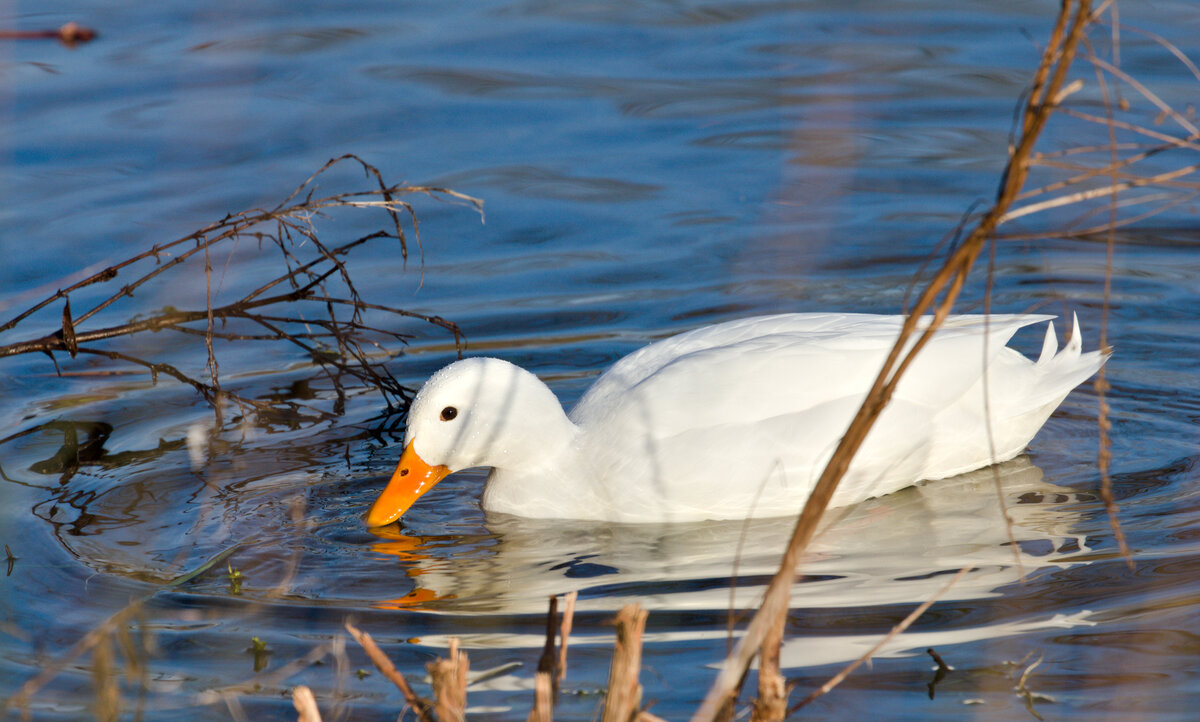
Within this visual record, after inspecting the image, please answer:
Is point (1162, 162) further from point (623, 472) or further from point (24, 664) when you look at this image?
point (24, 664)

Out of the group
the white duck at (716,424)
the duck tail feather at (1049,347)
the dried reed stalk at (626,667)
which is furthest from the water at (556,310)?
the dried reed stalk at (626,667)

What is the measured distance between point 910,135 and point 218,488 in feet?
18.9

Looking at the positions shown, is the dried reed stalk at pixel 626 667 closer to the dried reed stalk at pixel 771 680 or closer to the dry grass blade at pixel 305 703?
the dried reed stalk at pixel 771 680

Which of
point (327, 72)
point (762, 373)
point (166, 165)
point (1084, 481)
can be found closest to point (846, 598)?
point (762, 373)

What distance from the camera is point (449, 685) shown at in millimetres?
2621

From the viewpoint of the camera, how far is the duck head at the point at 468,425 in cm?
482

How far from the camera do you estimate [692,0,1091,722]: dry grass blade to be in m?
2.37

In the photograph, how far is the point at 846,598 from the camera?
417 centimetres

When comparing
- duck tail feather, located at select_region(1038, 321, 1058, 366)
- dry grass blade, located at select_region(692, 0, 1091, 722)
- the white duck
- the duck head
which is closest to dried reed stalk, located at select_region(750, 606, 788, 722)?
dry grass blade, located at select_region(692, 0, 1091, 722)

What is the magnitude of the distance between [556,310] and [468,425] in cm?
229

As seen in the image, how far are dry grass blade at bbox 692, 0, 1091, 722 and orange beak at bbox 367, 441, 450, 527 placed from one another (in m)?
2.41

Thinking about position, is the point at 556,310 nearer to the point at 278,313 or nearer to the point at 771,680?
the point at 278,313

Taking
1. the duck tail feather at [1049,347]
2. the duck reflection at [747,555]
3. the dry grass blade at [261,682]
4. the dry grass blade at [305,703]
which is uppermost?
the duck tail feather at [1049,347]

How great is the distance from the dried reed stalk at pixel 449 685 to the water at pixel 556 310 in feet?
1.30
